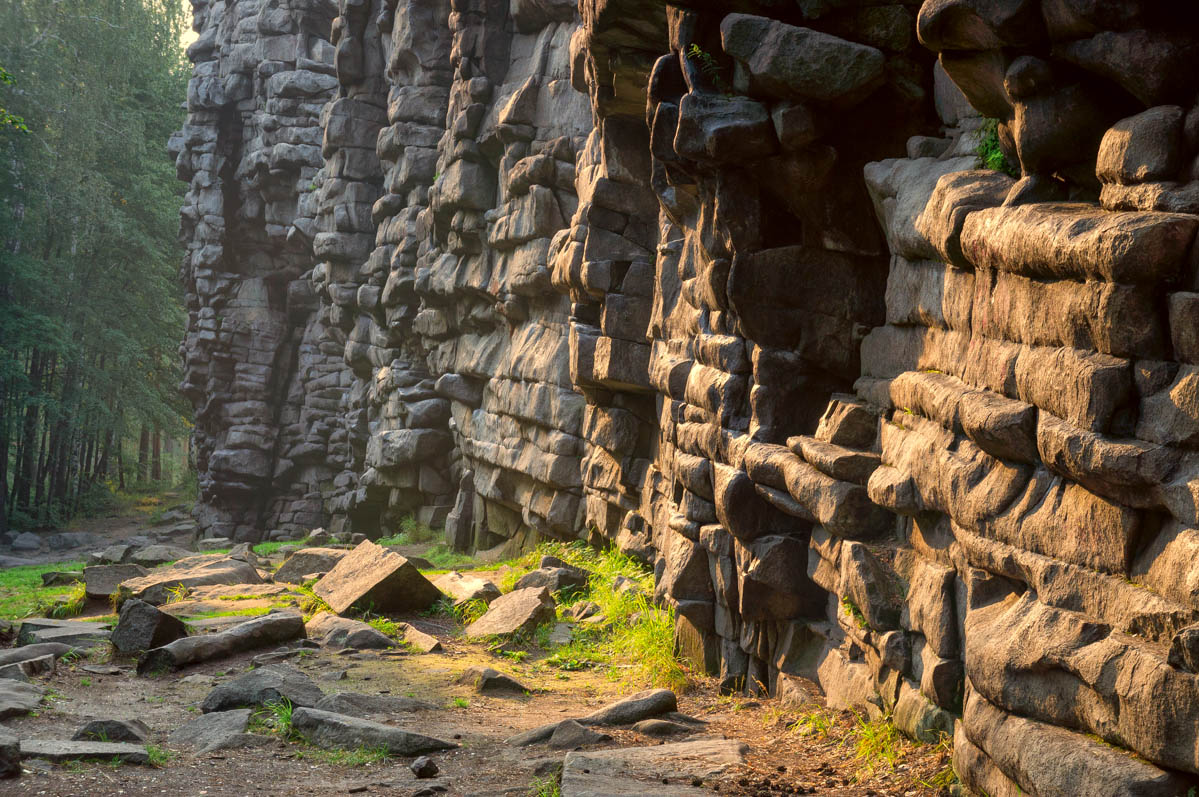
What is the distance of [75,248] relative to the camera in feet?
108

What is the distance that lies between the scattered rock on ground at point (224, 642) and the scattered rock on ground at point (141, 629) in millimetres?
312

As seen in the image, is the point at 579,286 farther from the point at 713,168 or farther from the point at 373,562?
the point at 713,168

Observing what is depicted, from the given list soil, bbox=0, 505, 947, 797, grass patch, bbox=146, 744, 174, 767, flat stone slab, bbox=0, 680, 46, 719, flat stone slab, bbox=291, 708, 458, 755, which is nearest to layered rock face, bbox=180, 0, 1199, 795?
soil, bbox=0, 505, 947, 797

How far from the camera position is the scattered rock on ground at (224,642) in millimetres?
8977

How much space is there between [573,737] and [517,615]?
3.95 metres

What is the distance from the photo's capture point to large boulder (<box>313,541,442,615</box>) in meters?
11.1

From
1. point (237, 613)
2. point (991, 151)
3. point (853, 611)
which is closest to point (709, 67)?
point (991, 151)

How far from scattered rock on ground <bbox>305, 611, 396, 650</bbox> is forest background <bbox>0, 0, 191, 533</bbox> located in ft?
75.1

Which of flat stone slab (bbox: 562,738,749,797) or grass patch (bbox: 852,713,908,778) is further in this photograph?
grass patch (bbox: 852,713,908,778)

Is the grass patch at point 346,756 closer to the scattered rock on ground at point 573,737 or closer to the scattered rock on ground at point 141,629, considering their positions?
the scattered rock on ground at point 573,737

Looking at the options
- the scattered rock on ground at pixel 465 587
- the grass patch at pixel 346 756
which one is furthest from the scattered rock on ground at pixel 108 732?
the scattered rock on ground at pixel 465 587

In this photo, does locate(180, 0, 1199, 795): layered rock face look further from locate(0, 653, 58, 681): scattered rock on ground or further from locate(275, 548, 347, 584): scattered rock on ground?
locate(0, 653, 58, 681): scattered rock on ground

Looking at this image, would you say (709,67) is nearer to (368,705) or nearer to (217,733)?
(368,705)

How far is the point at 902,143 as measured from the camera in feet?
21.6
